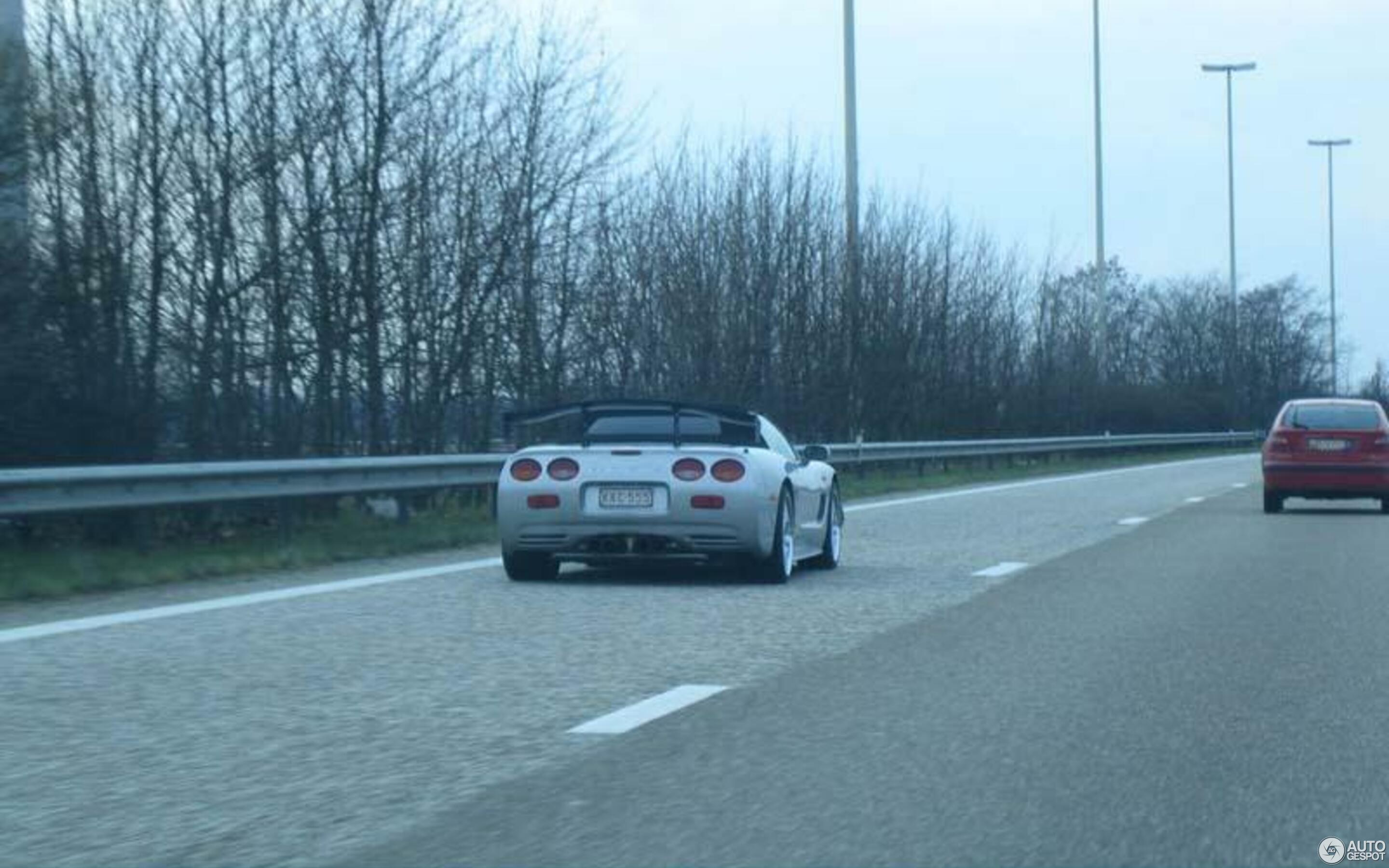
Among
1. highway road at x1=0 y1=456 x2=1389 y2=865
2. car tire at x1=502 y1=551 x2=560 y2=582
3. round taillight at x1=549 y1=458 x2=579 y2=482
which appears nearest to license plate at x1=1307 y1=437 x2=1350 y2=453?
highway road at x1=0 y1=456 x2=1389 y2=865

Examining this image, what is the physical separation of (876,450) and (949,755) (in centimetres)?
2727

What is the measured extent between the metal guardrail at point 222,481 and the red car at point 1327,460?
10547mm

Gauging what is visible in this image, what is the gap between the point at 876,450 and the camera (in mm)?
34750

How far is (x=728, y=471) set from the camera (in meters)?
14.4

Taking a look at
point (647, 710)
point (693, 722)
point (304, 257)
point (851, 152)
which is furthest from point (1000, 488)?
point (693, 722)

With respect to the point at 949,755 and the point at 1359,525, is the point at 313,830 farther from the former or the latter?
the point at 1359,525

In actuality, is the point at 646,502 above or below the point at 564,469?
below

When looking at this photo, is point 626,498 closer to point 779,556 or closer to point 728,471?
point 728,471

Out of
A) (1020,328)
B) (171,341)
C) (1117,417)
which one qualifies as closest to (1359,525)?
(171,341)

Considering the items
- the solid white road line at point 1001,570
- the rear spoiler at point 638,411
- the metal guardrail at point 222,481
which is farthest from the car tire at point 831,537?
the metal guardrail at point 222,481

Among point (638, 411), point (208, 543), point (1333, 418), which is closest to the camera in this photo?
point (638, 411)

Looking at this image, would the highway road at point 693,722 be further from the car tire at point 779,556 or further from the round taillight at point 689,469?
the round taillight at point 689,469

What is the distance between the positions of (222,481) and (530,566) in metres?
2.71

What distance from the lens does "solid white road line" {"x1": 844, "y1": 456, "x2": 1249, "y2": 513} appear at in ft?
92.8
